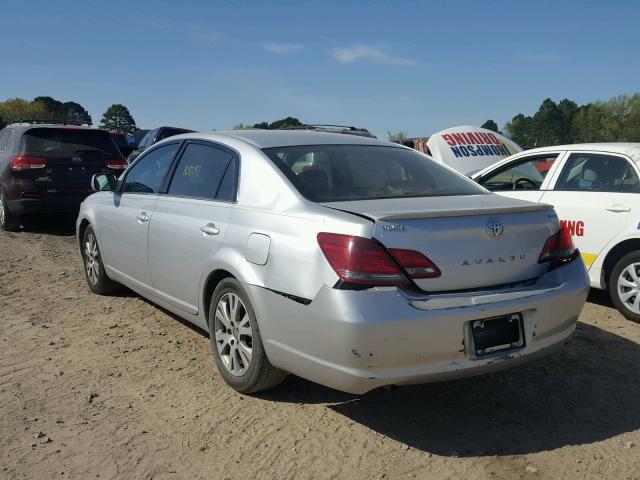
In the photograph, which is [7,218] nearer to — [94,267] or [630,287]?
[94,267]

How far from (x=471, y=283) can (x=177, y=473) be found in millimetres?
1697

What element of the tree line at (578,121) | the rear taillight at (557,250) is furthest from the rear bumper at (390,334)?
the tree line at (578,121)

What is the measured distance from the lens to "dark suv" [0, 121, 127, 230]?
9305 mm

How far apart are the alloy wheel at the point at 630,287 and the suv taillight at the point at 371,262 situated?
327 cm

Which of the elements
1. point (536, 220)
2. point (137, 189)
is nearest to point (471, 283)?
point (536, 220)

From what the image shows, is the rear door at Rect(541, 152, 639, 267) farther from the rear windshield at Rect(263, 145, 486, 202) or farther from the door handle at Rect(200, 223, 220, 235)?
the door handle at Rect(200, 223, 220, 235)

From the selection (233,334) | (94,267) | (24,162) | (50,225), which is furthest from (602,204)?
(50,225)

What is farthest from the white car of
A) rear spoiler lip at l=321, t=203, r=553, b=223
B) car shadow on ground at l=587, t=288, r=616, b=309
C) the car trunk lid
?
rear spoiler lip at l=321, t=203, r=553, b=223

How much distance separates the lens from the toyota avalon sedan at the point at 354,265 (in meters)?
2.93

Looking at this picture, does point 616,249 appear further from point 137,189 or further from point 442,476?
point 137,189

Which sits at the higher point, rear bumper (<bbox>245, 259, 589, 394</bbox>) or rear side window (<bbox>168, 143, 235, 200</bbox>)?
rear side window (<bbox>168, 143, 235, 200</bbox>)

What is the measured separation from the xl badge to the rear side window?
1.63 metres

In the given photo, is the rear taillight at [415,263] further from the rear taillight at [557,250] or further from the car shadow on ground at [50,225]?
the car shadow on ground at [50,225]

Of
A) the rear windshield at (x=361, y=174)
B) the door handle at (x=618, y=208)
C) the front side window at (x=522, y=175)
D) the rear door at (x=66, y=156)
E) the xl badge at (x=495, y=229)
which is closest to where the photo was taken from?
the xl badge at (x=495, y=229)
